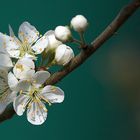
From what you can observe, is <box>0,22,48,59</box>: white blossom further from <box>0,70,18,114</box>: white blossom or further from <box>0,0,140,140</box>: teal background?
<box>0,0,140,140</box>: teal background

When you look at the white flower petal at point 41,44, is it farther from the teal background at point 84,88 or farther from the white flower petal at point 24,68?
the teal background at point 84,88

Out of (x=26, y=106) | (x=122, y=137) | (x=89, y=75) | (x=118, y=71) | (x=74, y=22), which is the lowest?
(x=122, y=137)

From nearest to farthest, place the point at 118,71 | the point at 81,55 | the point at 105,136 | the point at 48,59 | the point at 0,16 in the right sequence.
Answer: the point at 81,55 < the point at 48,59 < the point at 118,71 < the point at 0,16 < the point at 105,136

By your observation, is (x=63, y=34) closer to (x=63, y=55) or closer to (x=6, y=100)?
(x=63, y=55)

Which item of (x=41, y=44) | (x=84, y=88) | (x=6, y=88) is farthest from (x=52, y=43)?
(x=84, y=88)

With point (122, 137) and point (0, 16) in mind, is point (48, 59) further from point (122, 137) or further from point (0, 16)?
point (122, 137)

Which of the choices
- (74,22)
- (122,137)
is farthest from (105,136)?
(74,22)
